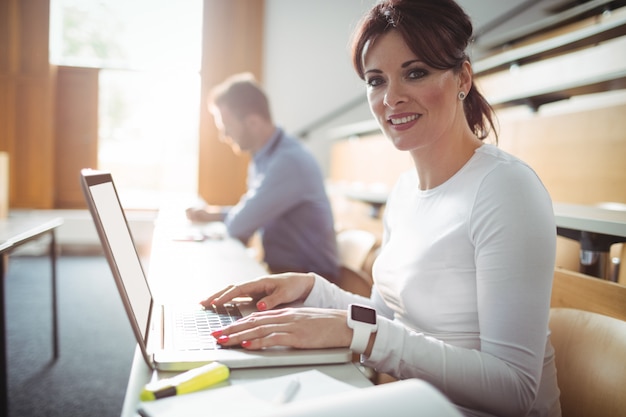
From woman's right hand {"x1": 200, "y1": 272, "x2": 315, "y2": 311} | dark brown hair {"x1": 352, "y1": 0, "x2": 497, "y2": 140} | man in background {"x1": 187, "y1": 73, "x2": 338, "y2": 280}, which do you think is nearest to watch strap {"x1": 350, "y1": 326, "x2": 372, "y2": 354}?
woman's right hand {"x1": 200, "y1": 272, "x2": 315, "y2": 311}

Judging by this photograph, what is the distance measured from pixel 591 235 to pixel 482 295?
22.9 inches

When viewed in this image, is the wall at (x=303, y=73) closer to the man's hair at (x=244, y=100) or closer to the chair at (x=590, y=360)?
the man's hair at (x=244, y=100)

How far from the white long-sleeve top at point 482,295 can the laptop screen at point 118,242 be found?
1.26 ft

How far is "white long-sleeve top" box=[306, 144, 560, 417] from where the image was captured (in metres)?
0.81

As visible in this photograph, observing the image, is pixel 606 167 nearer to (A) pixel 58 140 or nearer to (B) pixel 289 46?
(B) pixel 289 46

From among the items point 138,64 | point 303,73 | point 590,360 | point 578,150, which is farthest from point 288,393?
point 138,64

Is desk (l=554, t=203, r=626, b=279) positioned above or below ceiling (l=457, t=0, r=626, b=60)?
below

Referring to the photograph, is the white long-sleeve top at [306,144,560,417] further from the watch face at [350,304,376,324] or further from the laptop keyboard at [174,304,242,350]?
the laptop keyboard at [174,304,242,350]

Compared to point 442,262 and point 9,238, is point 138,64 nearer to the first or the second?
point 9,238

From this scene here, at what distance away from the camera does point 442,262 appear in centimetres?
97

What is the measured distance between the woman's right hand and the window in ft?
16.6

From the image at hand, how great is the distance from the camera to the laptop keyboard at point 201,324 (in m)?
0.84

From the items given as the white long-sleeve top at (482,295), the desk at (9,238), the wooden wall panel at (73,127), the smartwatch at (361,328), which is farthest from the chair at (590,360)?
the wooden wall panel at (73,127)

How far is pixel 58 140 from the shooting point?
577 cm
